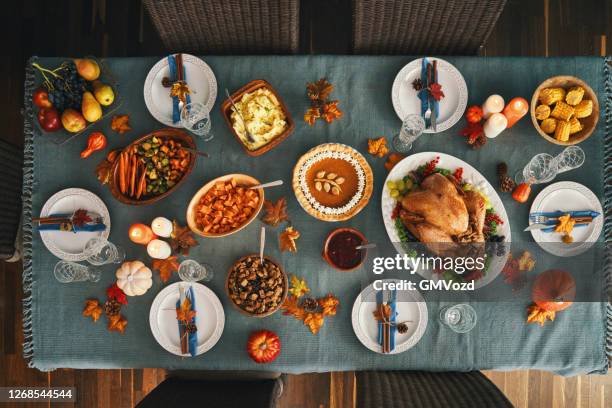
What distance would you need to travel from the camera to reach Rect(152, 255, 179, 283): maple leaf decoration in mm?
1517

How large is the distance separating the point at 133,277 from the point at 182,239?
0.22 meters

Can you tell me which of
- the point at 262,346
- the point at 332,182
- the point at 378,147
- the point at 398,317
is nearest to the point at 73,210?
the point at 262,346

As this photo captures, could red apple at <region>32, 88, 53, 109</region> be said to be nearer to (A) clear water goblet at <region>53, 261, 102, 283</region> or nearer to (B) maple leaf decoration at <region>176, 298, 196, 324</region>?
(A) clear water goblet at <region>53, 261, 102, 283</region>

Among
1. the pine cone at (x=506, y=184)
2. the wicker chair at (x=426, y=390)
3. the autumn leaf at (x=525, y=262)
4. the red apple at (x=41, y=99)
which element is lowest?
the wicker chair at (x=426, y=390)

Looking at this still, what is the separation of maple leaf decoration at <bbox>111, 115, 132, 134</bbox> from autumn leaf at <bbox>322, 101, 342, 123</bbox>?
0.75 meters

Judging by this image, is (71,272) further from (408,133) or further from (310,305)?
(408,133)

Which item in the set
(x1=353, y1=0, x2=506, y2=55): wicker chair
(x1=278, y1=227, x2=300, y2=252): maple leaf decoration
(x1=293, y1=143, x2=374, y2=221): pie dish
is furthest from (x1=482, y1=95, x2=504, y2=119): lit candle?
(x1=278, y1=227, x2=300, y2=252): maple leaf decoration

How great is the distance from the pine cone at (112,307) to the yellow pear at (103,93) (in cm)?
74

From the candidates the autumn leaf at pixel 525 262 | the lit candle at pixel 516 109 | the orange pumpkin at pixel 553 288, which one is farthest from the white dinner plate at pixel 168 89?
the orange pumpkin at pixel 553 288

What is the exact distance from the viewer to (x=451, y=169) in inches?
59.4

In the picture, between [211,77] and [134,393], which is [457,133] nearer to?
[211,77]

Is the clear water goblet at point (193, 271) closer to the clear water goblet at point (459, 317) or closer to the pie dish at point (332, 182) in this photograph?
the pie dish at point (332, 182)

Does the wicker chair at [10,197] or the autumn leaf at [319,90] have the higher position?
the autumn leaf at [319,90]

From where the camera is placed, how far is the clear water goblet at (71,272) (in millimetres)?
1475
